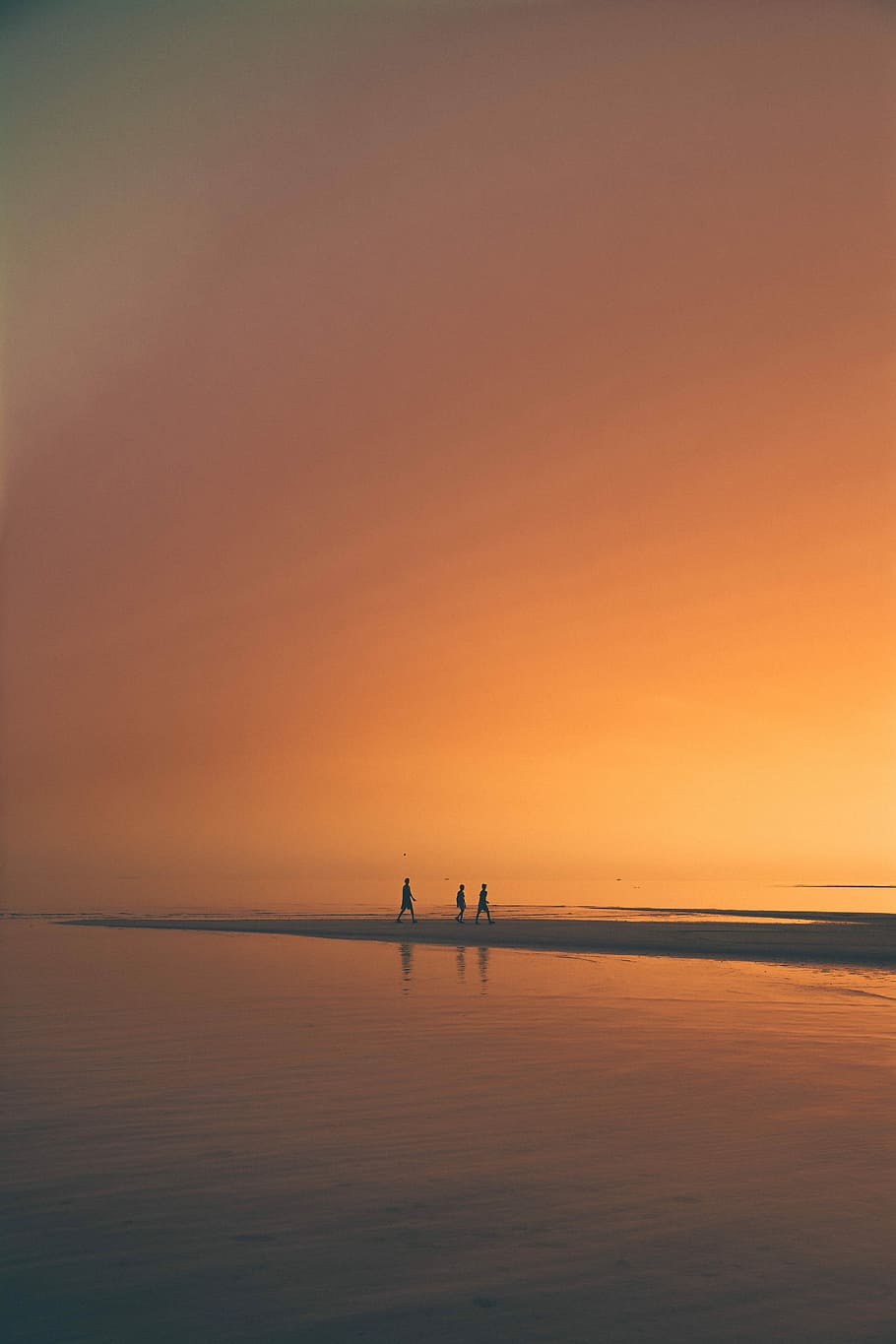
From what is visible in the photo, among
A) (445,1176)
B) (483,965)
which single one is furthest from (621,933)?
Answer: (445,1176)

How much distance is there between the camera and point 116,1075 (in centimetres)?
1436

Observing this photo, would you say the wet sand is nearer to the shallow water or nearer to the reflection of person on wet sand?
the reflection of person on wet sand

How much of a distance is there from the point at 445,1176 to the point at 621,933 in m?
39.6

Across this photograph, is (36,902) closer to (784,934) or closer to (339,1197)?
(784,934)

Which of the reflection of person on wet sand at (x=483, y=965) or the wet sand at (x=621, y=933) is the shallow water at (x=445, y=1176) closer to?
the reflection of person on wet sand at (x=483, y=965)

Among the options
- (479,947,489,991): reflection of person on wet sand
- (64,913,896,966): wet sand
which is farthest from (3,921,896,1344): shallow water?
(64,913,896,966): wet sand

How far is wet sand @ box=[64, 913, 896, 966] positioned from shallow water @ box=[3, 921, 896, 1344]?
1856 cm

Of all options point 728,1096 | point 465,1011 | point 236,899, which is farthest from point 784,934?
point 236,899

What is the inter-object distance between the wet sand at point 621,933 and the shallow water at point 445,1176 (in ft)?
60.9

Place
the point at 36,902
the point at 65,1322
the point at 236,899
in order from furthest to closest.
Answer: the point at 236,899, the point at 36,902, the point at 65,1322

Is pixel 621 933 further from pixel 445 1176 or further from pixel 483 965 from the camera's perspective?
pixel 445 1176

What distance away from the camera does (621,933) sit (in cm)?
4834

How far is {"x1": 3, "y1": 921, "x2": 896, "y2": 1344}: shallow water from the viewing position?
7.14 meters

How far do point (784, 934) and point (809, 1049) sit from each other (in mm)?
32241
